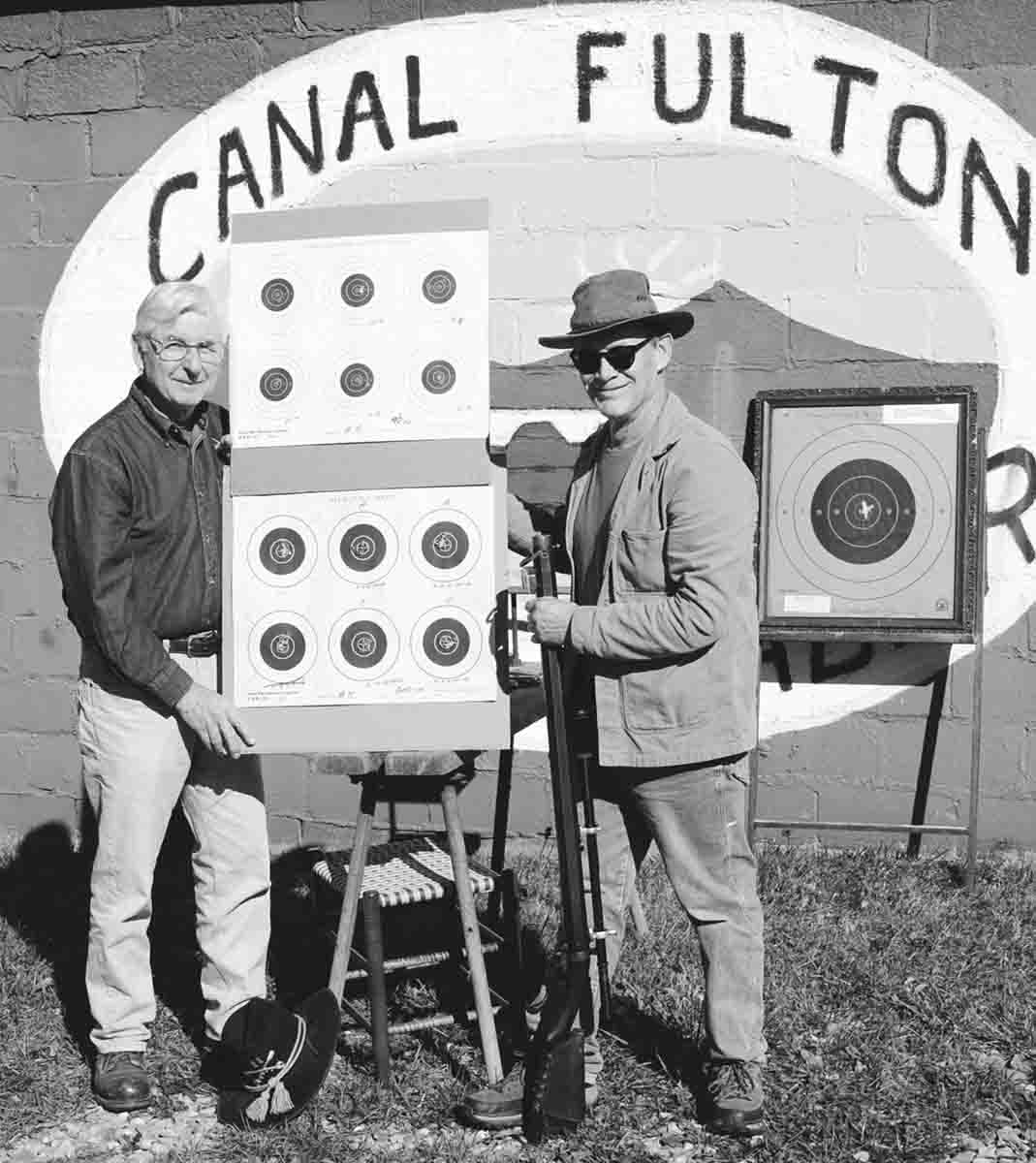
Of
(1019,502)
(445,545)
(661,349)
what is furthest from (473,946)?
(1019,502)

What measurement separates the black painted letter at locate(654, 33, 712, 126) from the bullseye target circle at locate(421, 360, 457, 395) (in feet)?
6.69

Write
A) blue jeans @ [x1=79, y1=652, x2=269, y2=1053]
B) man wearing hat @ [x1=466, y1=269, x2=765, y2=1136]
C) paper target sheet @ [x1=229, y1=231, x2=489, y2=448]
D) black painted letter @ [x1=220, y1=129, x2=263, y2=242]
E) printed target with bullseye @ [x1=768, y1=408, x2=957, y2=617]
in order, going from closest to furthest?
man wearing hat @ [x1=466, y1=269, x2=765, y2=1136], paper target sheet @ [x1=229, y1=231, x2=489, y2=448], blue jeans @ [x1=79, y1=652, x2=269, y2=1053], printed target with bullseye @ [x1=768, y1=408, x2=957, y2=617], black painted letter @ [x1=220, y1=129, x2=263, y2=242]

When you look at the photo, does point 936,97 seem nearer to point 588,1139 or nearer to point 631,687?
point 631,687

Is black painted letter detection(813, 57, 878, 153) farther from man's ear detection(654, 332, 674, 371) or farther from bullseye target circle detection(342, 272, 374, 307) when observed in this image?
bullseye target circle detection(342, 272, 374, 307)

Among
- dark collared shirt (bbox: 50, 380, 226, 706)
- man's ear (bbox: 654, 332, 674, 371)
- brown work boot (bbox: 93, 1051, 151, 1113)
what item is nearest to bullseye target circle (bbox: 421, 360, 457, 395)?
man's ear (bbox: 654, 332, 674, 371)

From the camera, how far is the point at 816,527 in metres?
4.94

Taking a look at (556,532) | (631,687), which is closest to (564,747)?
(631,687)

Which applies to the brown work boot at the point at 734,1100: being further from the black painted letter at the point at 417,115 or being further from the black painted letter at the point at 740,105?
the black painted letter at the point at 417,115

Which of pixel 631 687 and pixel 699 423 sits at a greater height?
pixel 699 423

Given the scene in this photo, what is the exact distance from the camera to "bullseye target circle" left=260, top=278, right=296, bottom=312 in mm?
3408

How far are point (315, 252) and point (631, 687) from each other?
1.29m

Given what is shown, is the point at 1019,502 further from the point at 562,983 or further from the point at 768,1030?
the point at 562,983

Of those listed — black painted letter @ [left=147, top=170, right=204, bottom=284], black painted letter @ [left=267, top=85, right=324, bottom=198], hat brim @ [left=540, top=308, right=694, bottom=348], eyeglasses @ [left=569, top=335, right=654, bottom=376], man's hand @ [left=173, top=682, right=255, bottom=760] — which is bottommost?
man's hand @ [left=173, top=682, right=255, bottom=760]

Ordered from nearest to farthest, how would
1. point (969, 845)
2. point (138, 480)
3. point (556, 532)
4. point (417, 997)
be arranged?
point (138, 480)
point (556, 532)
point (417, 997)
point (969, 845)
